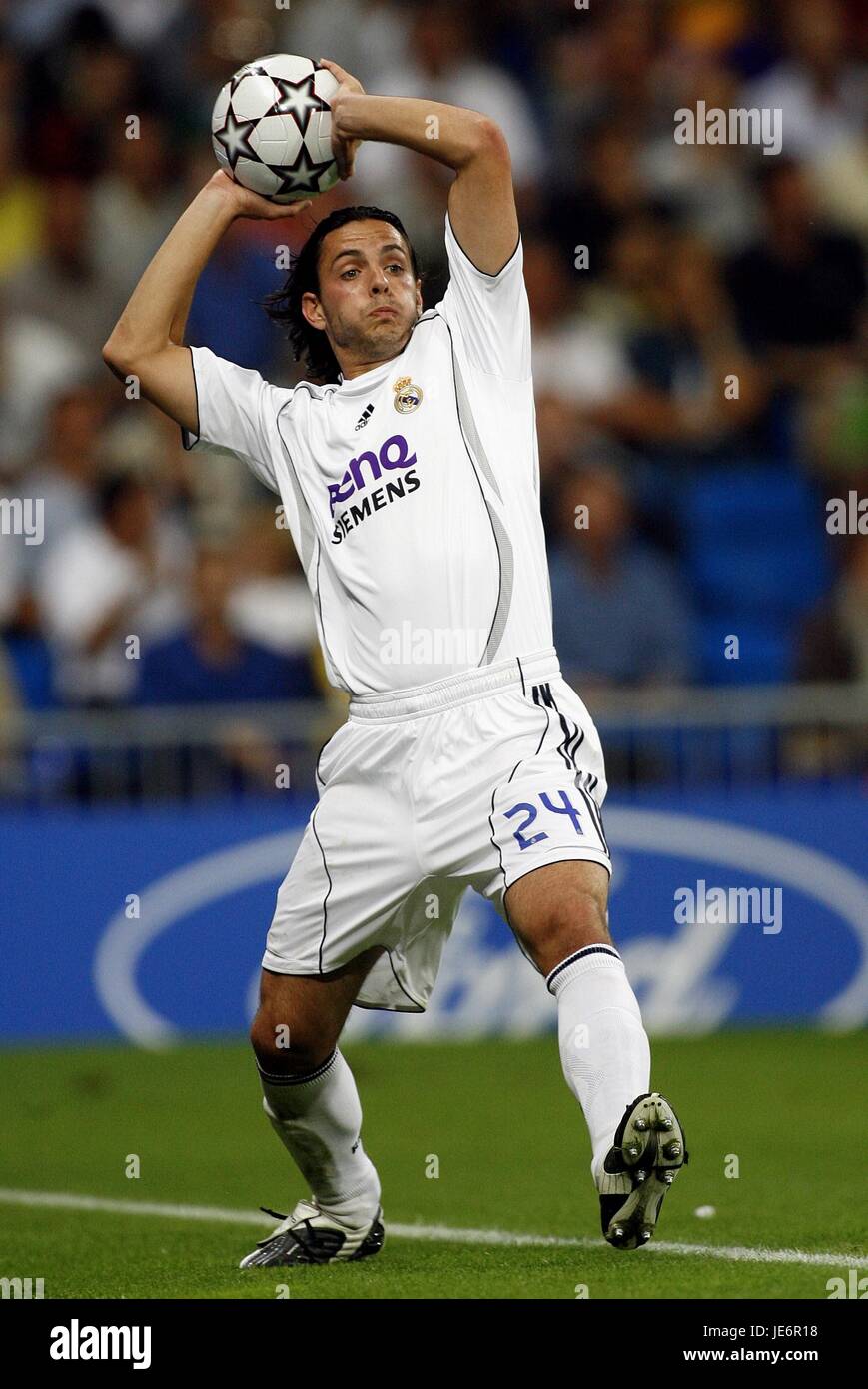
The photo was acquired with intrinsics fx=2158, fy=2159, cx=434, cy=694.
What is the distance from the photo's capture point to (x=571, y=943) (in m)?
5.63

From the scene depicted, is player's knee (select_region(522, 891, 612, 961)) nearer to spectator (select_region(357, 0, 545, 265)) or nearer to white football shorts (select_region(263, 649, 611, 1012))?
white football shorts (select_region(263, 649, 611, 1012))

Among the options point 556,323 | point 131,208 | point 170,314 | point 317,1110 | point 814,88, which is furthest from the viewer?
point 814,88

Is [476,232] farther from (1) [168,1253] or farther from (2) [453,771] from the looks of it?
(1) [168,1253]

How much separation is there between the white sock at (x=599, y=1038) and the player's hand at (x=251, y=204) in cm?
264

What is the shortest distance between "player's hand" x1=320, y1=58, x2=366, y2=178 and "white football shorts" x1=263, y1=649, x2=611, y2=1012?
1.64 meters

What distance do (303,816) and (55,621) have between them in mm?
2670

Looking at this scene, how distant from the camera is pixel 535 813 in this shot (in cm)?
584

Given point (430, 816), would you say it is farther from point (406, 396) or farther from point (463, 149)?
point (463, 149)

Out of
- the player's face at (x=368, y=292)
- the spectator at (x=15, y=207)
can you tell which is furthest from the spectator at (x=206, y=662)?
the player's face at (x=368, y=292)

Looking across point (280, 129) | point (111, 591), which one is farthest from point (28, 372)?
point (280, 129)

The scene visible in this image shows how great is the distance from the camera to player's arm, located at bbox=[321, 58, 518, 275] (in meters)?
6.06

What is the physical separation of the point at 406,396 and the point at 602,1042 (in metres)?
2.03

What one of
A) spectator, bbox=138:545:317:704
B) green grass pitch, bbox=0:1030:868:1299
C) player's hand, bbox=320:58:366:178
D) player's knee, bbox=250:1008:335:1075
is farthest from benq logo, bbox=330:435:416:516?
spectator, bbox=138:545:317:704
